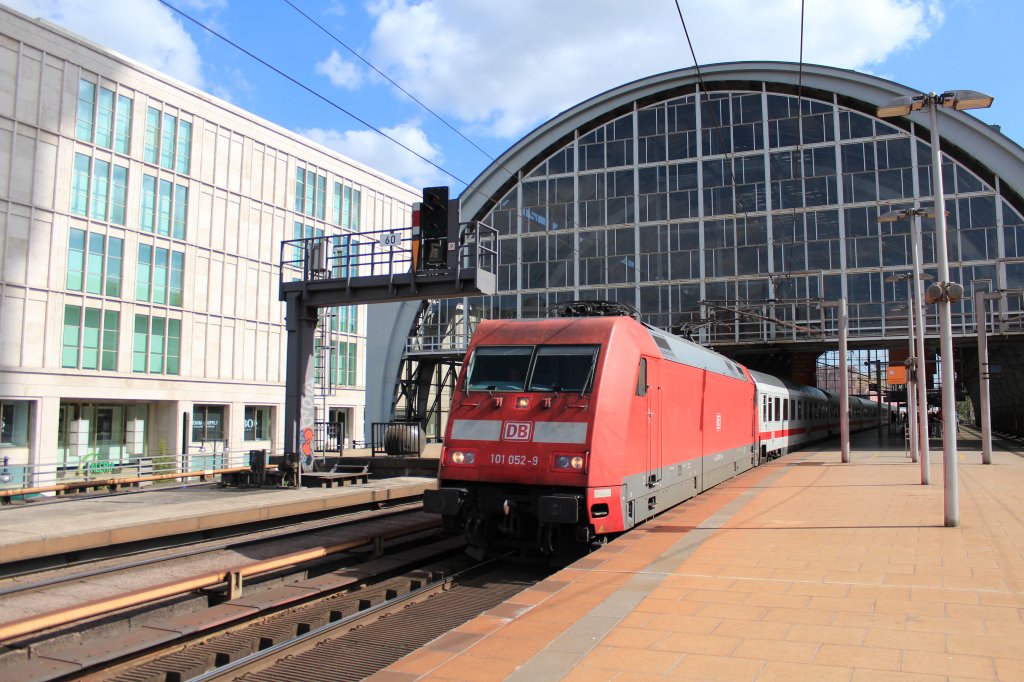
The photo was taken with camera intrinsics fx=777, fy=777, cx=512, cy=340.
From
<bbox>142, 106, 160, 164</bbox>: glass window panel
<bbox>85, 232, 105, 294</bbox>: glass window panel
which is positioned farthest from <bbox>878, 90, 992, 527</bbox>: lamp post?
<bbox>142, 106, 160, 164</bbox>: glass window panel

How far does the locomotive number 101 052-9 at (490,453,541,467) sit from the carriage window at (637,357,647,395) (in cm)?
201

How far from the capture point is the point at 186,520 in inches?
520

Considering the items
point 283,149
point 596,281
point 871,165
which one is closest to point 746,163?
point 871,165

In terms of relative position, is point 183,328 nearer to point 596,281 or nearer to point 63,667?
point 596,281

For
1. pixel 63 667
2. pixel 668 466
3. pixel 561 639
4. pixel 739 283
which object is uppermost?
pixel 739 283

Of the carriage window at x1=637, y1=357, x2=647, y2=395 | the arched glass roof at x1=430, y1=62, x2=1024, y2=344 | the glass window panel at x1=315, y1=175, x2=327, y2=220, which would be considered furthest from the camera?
the glass window panel at x1=315, y1=175, x2=327, y2=220

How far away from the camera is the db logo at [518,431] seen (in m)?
10.3

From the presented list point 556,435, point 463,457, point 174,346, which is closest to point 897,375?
point 556,435

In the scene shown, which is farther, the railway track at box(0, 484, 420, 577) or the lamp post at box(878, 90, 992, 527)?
the lamp post at box(878, 90, 992, 527)

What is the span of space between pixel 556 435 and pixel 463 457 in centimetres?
138

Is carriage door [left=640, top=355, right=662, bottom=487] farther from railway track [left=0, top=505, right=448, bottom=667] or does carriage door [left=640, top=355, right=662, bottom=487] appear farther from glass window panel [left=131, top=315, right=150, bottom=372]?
glass window panel [left=131, top=315, right=150, bottom=372]

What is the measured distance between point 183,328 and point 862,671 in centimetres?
3879

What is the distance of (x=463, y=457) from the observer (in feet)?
34.7

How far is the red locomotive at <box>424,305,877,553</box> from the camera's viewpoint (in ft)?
32.6
